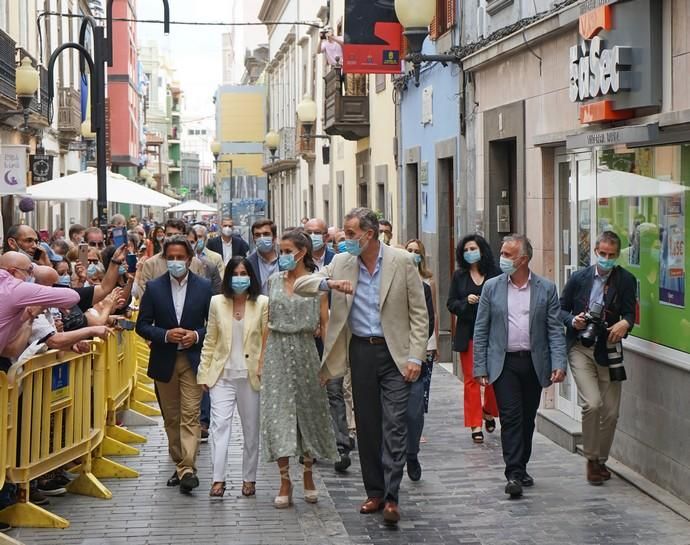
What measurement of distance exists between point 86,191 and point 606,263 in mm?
13291

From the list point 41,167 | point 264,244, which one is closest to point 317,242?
point 264,244

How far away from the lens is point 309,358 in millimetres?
8773

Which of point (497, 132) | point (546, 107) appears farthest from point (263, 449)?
point (497, 132)

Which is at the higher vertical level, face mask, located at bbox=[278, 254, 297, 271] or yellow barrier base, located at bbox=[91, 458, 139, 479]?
face mask, located at bbox=[278, 254, 297, 271]

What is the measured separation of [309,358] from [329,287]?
92 cm

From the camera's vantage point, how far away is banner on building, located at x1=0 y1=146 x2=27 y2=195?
17.3 meters

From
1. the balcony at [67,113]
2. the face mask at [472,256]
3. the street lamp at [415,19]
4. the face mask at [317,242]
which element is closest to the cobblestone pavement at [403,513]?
the face mask at [472,256]

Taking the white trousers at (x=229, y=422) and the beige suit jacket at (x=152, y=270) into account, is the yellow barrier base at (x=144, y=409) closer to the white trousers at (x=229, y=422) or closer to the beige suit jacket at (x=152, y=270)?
the beige suit jacket at (x=152, y=270)

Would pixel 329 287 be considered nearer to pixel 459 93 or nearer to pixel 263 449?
pixel 263 449

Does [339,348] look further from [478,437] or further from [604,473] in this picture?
A: [478,437]

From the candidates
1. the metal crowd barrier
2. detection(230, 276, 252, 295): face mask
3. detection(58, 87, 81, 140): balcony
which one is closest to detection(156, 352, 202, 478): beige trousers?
the metal crowd barrier

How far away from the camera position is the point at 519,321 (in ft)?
29.5

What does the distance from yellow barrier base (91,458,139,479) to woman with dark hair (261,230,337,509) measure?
56.4 inches

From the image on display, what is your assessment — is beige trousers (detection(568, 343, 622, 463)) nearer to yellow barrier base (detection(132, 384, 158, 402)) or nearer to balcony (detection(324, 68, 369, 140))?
yellow barrier base (detection(132, 384, 158, 402))
